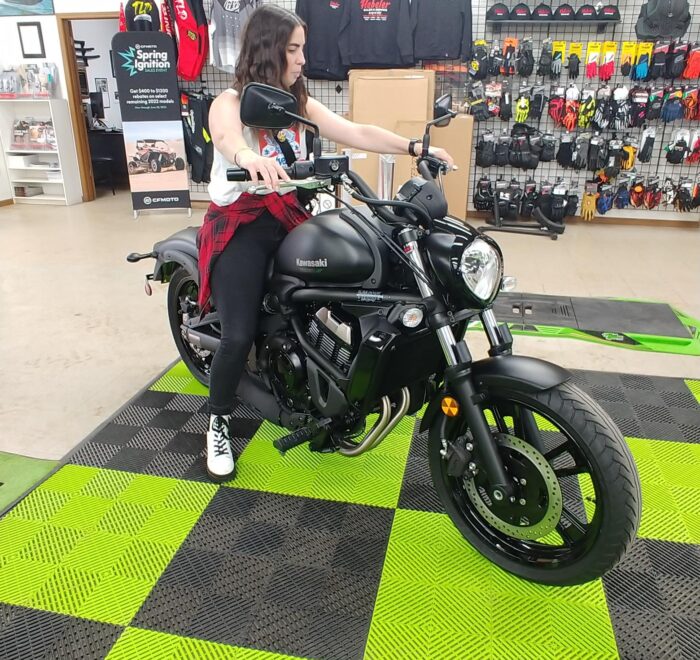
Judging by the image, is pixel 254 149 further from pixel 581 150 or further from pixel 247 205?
pixel 581 150

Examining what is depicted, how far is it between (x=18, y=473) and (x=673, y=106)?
6554 mm

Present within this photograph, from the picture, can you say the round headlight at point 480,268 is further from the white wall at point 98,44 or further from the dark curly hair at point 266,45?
the white wall at point 98,44

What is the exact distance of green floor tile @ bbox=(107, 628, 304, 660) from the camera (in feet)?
4.95

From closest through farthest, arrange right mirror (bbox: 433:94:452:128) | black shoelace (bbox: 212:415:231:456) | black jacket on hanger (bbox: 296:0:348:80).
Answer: right mirror (bbox: 433:94:452:128) → black shoelace (bbox: 212:415:231:456) → black jacket on hanger (bbox: 296:0:348:80)

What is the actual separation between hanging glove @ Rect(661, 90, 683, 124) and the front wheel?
5.68 meters

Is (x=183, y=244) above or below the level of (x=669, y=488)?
above

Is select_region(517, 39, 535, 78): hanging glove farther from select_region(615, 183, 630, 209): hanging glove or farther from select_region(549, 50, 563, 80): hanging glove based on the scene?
select_region(615, 183, 630, 209): hanging glove

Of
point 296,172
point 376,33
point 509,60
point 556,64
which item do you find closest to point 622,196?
point 556,64

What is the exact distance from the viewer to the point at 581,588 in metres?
1.72

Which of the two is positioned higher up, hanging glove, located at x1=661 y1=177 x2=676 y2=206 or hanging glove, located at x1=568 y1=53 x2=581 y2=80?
hanging glove, located at x1=568 y1=53 x2=581 y2=80

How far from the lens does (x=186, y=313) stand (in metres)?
2.76

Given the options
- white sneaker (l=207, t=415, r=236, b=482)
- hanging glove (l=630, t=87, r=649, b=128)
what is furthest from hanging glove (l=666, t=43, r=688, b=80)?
white sneaker (l=207, t=415, r=236, b=482)

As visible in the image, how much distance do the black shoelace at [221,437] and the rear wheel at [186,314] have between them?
1.40 ft

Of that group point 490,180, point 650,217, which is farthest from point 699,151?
point 490,180
